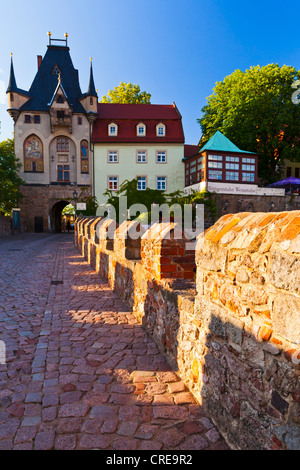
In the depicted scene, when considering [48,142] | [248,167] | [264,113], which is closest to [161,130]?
[248,167]

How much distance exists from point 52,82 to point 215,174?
852 inches

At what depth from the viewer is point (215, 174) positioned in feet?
100

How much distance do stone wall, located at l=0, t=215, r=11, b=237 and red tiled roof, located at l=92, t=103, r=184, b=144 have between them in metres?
13.1

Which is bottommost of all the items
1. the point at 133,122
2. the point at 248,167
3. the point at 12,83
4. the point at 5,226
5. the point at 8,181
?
the point at 5,226

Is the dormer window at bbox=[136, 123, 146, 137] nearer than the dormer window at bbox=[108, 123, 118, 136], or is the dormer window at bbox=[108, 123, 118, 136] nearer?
the dormer window at bbox=[108, 123, 118, 136]

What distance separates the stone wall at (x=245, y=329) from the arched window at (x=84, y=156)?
3174cm

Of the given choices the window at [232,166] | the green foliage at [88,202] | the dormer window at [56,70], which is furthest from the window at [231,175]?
the dormer window at [56,70]

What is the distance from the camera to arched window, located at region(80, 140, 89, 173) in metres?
33.3

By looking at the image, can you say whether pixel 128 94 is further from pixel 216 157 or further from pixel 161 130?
pixel 216 157

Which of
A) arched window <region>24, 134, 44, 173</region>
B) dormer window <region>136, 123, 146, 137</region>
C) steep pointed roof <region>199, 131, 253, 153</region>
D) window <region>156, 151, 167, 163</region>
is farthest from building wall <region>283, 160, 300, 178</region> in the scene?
arched window <region>24, 134, 44, 173</region>

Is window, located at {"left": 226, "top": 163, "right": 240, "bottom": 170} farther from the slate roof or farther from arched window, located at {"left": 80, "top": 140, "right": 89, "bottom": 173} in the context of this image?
the slate roof

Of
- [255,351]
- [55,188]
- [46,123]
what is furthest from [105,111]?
[255,351]

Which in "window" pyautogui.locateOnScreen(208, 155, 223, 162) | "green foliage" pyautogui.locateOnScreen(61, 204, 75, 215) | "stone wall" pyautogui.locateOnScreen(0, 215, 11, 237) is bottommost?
"stone wall" pyautogui.locateOnScreen(0, 215, 11, 237)

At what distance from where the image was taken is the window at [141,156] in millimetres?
34562
